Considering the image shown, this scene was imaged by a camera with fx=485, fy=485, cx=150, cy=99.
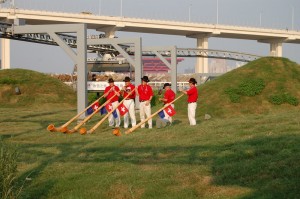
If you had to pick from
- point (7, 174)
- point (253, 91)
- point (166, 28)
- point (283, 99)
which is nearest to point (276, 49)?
point (166, 28)

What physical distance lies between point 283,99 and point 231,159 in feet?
57.5

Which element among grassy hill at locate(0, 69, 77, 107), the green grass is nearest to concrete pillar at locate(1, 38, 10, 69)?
grassy hill at locate(0, 69, 77, 107)

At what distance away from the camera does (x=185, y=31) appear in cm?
9756

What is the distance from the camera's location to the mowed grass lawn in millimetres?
8211

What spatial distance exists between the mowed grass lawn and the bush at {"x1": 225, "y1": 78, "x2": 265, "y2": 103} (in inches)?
490

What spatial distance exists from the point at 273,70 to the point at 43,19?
5607cm

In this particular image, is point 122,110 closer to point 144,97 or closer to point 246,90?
point 144,97

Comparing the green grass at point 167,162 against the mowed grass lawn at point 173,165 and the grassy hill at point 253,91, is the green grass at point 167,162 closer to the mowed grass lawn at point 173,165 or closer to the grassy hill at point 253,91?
the mowed grass lawn at point 173,165

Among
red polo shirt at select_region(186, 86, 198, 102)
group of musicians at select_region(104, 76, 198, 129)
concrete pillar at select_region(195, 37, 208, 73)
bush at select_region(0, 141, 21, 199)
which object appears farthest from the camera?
concrete pillar at select_region(195, 37, 208, 73)

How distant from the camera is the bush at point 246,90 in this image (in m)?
26.8

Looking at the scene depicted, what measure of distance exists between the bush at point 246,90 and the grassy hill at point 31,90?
45.3 feet

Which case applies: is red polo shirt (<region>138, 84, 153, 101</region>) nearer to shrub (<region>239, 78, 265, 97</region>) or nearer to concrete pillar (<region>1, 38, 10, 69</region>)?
shrub (<region>239, 78, 265, 97</region>)

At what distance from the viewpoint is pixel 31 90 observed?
3706 centimetres

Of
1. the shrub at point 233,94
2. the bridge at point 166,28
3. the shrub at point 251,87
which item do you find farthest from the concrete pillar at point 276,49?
the shrub at point 233,94
